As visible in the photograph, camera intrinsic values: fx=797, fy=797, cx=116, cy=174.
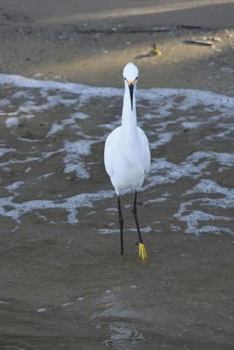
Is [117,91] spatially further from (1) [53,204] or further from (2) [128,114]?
(2) [128,114]

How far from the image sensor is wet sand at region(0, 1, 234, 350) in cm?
494

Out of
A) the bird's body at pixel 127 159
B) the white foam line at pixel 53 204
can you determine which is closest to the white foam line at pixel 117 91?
the white foam line at pixel 53 204

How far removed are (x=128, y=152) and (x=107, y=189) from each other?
1455 mm

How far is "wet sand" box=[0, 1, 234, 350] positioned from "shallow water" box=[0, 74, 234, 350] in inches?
0.6

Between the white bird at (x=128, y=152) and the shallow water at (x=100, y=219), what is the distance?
1.41ft

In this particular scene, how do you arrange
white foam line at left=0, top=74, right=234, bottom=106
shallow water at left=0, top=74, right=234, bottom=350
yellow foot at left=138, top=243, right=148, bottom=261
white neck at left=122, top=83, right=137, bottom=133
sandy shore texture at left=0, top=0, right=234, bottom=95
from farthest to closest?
sandy shore texture at left=0, top=0, right=234, bottom=95 → white foam line at left=0, top=74, right=234, bottom=106 → yellow foot at left=138, top=243, right=148, bottom=261 → white neck at left=122, top=83, right=137, bottom=133 → shallow water at left=0, top=74, right=234, bottom=350

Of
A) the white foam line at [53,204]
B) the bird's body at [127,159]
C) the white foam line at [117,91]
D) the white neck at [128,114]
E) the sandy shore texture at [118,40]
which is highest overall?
the sandy shore texture at [118,40]

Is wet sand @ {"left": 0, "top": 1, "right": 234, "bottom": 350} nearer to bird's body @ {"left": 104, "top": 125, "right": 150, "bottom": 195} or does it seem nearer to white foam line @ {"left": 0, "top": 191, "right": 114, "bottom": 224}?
white foam line @ {"left": 0, "top": 191, "right": 114, "bottom": 224}

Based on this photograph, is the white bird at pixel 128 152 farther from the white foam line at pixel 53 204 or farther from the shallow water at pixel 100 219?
the white foam line at pixel 53 204

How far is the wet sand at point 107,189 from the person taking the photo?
4938 millimetres

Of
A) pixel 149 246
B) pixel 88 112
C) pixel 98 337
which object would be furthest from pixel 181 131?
pixel 98 337

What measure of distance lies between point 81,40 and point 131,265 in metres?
5.66

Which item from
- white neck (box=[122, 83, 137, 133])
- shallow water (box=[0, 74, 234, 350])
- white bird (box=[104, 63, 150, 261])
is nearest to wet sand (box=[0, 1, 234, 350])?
shallow water (box=[0, 74, 234, 350])

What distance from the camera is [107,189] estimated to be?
729 cm
